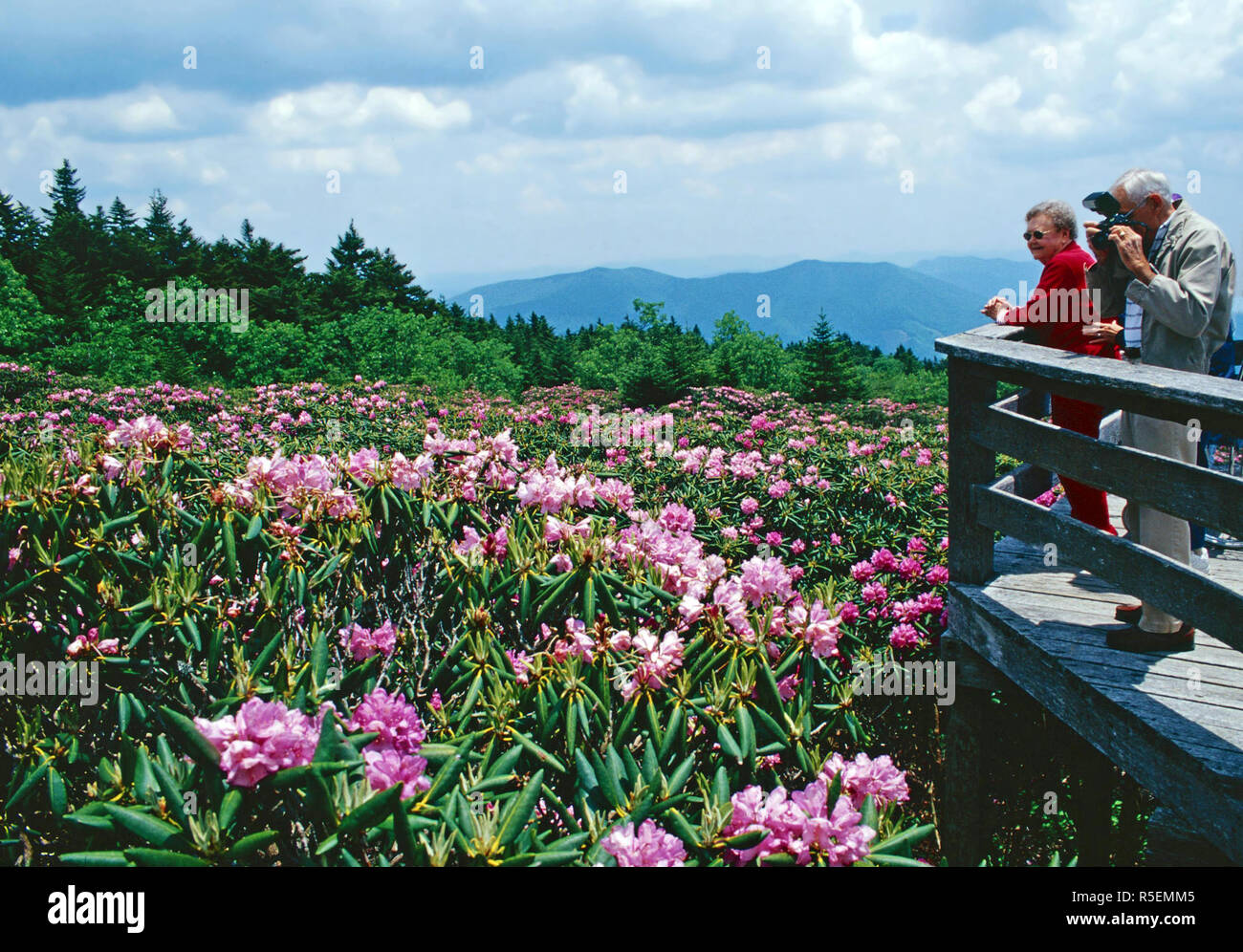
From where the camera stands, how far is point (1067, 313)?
367 cm

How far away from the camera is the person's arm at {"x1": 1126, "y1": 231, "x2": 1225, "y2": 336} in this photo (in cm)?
291

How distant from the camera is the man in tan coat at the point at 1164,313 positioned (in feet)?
9.61

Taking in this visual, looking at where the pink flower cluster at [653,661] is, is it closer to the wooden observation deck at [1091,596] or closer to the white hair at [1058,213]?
the wooden observation deck at [1091,596]

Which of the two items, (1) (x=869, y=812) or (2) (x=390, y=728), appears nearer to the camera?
(1) (x=869, y=812)

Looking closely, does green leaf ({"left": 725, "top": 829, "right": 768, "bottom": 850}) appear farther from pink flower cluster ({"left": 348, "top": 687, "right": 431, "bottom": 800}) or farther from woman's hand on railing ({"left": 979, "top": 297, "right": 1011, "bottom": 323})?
woman's hand on railing ({"left": 979, "top": 297, "right": 1011, "bottom": 323})

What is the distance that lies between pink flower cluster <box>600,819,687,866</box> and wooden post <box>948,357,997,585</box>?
2.38 meters

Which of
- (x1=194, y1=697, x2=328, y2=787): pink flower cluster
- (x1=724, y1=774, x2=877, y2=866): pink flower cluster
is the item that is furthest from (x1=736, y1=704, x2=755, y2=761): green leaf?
(x1=194, y1=697, x2=328, y2=787): pink flower cluster

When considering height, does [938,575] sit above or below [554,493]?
below

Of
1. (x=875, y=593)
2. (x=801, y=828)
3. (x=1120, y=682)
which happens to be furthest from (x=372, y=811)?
(x=875, y=593)

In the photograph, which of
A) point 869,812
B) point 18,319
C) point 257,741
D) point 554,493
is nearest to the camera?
point 257,741

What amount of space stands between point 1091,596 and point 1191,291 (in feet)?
4.38

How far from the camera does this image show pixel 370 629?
2990 mm

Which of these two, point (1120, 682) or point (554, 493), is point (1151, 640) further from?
point (554, 493)
